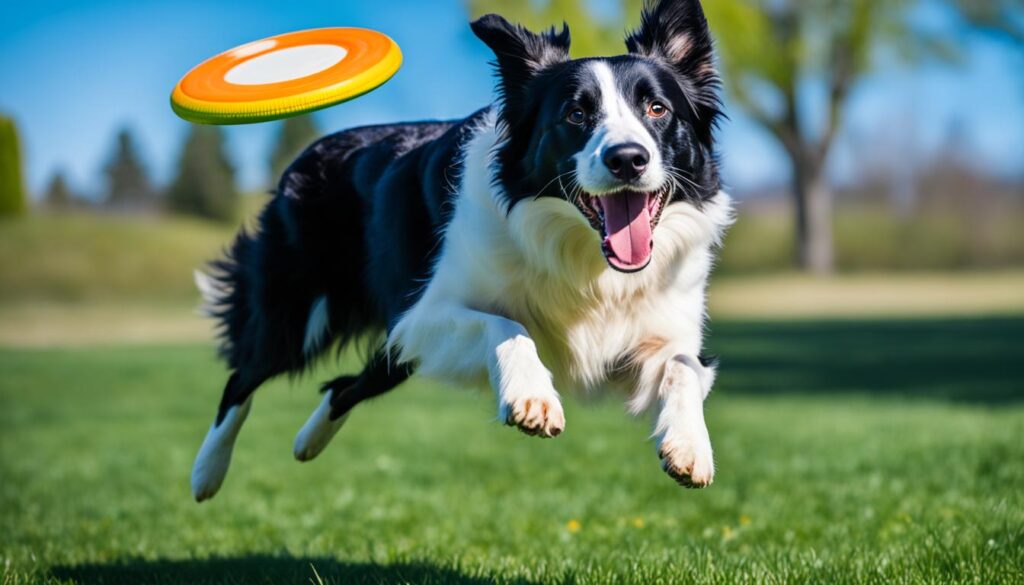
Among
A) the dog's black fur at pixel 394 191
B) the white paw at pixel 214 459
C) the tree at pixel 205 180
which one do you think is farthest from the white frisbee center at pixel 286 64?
the tree at pixel 205 180

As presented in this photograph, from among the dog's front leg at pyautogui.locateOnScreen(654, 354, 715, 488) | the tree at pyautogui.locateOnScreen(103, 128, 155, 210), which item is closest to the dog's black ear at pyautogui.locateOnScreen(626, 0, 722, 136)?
the dog's front leg at pyautogui.locateOnScreen(654, 354, 715, 488)

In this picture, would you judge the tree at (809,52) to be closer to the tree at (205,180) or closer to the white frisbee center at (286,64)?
the tree at (205,180)

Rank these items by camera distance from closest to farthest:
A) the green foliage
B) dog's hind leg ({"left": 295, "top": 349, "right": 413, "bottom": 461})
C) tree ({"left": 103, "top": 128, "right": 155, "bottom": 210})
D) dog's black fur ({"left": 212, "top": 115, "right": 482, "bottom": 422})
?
dog's black fur ({"left": 212, "top": 115, "right": 482, "bottom": 422})
dog's hind leg ({"left": 295, "top": 349, "right": 413, "bottom": 461})
the green foliage
tree ({"left": 103, "top": 128, "right": 155, "bottom": 210})

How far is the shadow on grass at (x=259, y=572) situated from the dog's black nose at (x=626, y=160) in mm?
1829

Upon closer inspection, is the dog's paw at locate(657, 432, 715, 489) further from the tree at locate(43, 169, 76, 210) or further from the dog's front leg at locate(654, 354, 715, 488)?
the tree at locate(43, 169, 76, 210)

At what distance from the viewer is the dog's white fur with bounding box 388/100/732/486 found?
396cm

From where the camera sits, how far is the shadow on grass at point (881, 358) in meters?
14.5

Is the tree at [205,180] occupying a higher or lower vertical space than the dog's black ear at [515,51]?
lower

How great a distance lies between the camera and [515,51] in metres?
4.04

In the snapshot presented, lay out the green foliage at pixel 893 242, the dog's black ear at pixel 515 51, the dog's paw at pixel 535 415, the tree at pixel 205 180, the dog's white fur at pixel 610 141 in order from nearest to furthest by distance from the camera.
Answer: the dog's paw at pixel 535 415 < the dog's white fur at pixel 610 141 < the dog's black ear at pixel 515 51 < the green foliage at pixel 893 242 < the tree at pixel 205 180

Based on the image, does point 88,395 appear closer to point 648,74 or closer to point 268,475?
point 268,475

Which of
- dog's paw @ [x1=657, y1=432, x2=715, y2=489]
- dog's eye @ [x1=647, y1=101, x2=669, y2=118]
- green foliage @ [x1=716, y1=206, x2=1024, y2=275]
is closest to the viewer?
Answer: dog's paw @ [x1=657, y1=432, x2=715, y2=489]

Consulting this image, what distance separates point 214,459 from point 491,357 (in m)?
2.16

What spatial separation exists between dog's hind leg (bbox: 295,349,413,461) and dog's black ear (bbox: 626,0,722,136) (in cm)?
181
